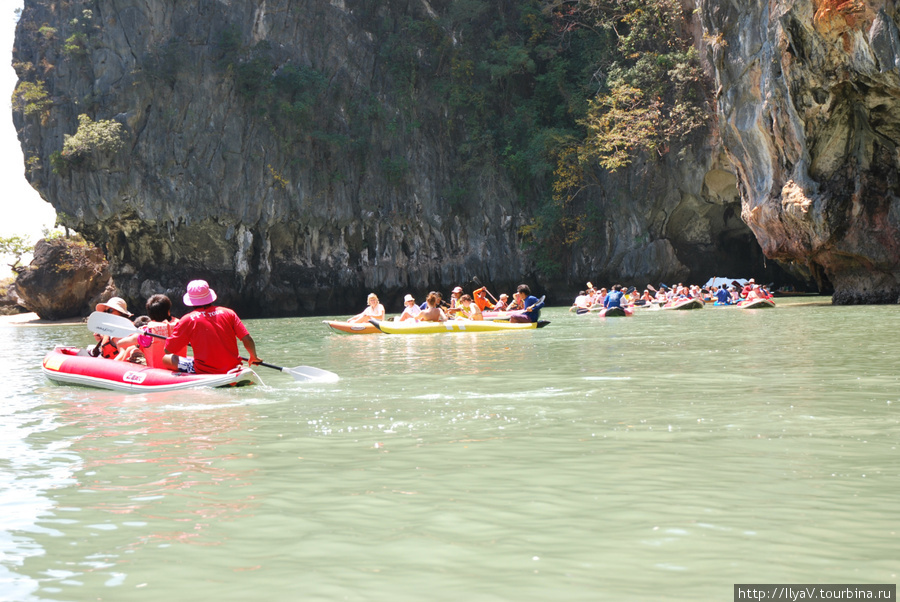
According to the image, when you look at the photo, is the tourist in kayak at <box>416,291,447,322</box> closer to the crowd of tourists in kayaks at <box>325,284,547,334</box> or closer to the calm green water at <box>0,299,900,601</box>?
the crowd of tourists in kayaks at <box>325,284,547,334</box>

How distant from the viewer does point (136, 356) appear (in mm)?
8922

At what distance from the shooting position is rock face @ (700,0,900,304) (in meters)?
17.1

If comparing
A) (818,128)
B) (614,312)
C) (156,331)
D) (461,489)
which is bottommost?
(461,489)

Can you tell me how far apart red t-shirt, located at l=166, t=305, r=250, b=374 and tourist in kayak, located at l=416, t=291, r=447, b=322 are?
28.5 ft

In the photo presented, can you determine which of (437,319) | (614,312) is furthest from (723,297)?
(437,319)

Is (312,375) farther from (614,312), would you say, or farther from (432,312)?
(614,312)

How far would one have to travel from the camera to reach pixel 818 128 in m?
20.0

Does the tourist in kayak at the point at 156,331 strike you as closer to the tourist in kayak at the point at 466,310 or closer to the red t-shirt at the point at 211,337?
the red t-shirt at the point at 211,337

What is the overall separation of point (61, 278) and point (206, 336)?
113 feet

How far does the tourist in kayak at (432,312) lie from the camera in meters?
16.7

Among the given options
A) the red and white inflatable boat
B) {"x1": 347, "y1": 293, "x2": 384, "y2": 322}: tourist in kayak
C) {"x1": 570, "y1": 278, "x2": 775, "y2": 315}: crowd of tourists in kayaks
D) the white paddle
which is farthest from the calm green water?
{"x1": 570, "y1": 278, "x2": 775, "y2": 315}: crowd of tourists in kayaks

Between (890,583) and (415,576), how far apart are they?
1.51m

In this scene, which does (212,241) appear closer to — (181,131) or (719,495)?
(181,131)

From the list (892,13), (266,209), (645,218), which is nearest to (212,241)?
(266,209)
